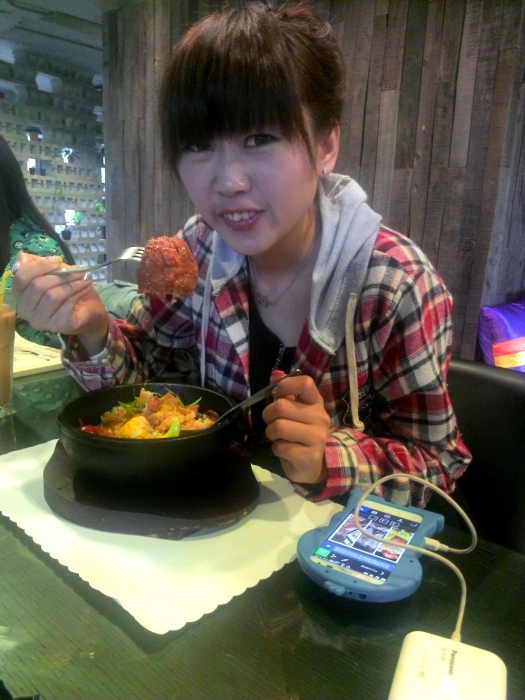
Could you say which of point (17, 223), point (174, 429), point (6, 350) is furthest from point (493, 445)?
point (17, 223)

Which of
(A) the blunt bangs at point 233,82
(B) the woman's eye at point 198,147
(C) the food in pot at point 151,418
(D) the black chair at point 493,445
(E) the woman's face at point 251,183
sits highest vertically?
(A) the blunt bangs at point 233,82

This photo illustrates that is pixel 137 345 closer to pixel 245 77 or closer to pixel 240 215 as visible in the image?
pixel 240 215

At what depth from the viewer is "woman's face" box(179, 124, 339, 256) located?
0.96 meters

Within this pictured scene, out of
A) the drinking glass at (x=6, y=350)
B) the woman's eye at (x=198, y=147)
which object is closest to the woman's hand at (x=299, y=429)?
the woman's eye at (x=198, y=147)

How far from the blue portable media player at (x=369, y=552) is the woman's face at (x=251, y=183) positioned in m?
0.53

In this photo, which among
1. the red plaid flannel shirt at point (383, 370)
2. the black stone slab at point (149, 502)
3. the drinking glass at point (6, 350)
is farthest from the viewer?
the drinking glass at point (6, 350)

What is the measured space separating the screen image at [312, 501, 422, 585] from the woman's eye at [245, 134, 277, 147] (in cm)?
64

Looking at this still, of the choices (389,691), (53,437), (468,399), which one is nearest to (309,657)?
(389,691)

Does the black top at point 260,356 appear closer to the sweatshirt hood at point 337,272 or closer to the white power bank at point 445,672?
the sweatshirt hood at point 337,272

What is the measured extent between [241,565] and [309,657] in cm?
16

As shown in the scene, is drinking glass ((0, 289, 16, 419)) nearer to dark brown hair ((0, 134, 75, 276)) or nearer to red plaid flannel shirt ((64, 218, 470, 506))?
red plaid flannel shirt ((64, 218, 470, 506))

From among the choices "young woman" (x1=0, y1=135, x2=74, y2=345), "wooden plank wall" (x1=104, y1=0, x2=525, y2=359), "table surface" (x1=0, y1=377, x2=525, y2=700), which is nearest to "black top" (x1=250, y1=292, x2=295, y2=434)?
"table surface" (x1=0, y1=377, x2=525, y2=700)

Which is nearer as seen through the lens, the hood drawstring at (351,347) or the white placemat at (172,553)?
the white placemat at (172,553)

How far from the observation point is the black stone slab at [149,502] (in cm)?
76
